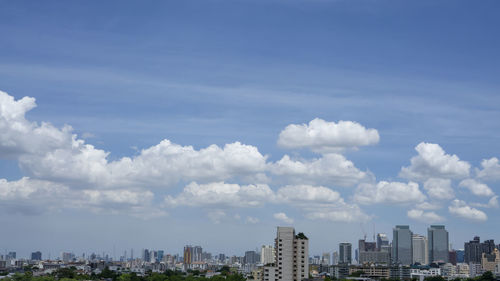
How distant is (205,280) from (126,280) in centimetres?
2790

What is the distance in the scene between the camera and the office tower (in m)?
96.2

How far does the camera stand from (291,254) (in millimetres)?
96500

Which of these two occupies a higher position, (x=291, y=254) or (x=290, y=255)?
(x=291, y=254)

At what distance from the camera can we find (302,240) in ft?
316

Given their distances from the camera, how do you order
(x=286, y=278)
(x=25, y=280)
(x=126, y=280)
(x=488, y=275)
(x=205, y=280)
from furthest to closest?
1. (x=488, y=275)
2. (x=126, y=280)
3. (x=205, y=280)
4. (x=25, y=280)
5. (x=286, y=278)

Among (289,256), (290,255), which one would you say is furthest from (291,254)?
(289,256)

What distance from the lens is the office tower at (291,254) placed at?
316ft

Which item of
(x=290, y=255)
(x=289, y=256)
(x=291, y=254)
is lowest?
(x=289, y=256)

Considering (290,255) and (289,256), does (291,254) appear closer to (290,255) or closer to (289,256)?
(290,255)

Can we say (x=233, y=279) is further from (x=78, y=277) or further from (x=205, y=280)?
(x=78, y=277)

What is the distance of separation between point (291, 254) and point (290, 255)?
227 millimetres

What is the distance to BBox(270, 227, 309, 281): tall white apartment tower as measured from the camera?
96188mm

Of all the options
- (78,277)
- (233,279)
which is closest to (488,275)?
(233,279)

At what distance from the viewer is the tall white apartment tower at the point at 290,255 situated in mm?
96188
